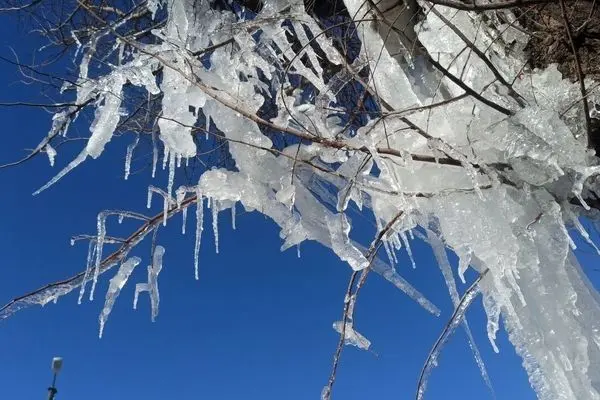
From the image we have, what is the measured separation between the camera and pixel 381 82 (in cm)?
153

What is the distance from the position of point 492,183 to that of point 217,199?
29.8 inches

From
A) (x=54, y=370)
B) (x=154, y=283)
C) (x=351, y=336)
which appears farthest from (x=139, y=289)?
(x=54, y=370)

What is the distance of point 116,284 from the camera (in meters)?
1.80

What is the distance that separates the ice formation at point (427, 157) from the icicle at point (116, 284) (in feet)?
0.86

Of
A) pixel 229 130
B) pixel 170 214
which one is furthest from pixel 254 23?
pixel 170 214

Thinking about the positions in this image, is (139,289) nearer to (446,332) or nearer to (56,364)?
(446,332)

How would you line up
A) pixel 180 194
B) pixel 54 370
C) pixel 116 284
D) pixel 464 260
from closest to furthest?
pixel 464 260 < pixel 180 194 < pixel 116 284 < pixel 54 370

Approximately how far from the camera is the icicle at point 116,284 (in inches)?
70.5

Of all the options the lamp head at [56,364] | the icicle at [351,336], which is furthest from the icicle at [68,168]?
the lamp head at [56,364]

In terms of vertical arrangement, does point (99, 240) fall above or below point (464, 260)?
above

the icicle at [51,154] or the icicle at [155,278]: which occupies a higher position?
the icicle at [51,154]

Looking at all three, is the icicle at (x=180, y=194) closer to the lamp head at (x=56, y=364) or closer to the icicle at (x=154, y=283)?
the icicle at (x=154, y=283)

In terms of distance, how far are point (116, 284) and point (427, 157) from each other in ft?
3.61

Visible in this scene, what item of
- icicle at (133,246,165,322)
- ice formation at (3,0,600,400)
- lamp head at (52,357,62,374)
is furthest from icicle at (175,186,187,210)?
lamp head at (52,357,62,374)
